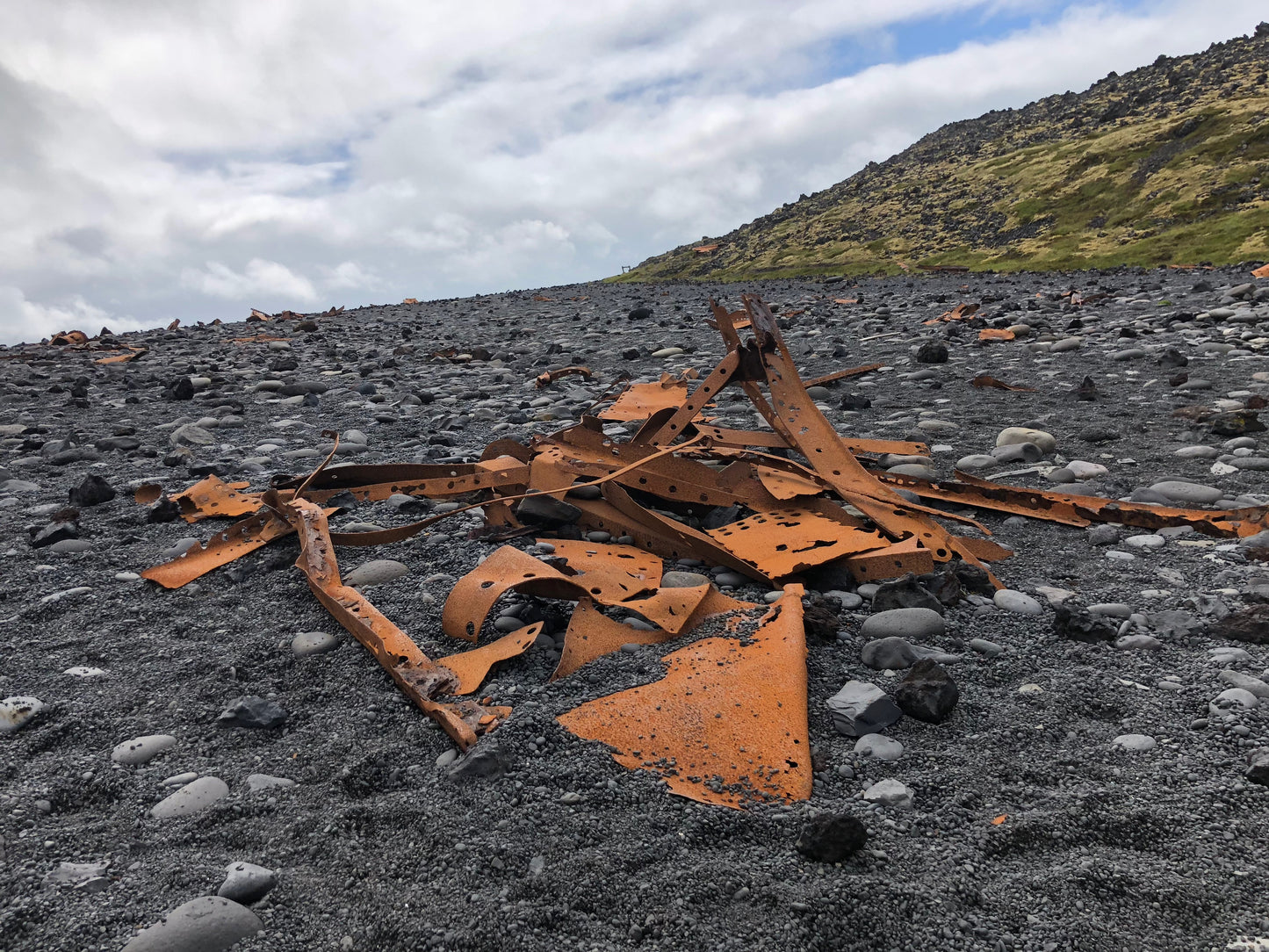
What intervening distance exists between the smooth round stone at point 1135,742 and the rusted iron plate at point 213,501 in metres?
4.25

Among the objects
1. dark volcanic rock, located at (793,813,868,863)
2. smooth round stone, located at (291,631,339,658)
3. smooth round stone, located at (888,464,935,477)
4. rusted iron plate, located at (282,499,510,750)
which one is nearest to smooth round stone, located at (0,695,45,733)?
smooth round stone, located at (291,631,339,658)

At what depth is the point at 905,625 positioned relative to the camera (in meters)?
2.83

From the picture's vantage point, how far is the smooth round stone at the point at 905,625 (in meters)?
2.81

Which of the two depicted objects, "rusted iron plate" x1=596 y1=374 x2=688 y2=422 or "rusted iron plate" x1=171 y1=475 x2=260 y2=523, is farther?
"rusted iron plate" x1=596 y1=374 x2=688 y2=422

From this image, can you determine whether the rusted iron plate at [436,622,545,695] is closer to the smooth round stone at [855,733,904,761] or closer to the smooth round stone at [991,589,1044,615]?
the smooth round stone at [855,733,904,761]

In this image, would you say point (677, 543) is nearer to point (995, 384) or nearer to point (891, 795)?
point (891, 795)

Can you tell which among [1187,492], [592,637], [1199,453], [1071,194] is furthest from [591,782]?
[1071,194]

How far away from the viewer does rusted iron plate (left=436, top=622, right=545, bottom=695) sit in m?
2.49

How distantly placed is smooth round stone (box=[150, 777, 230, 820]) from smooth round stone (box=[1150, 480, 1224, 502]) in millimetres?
4506

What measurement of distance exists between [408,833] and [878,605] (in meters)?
1.90

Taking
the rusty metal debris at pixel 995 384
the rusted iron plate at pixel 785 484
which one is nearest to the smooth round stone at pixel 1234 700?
the rusted iron plate at pixel 785 484

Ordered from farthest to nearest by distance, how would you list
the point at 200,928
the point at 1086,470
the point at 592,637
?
the point at 1086,470 < the point at 592,637 < the point at 200,928

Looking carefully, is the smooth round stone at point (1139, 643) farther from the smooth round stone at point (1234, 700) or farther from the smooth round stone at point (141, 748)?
the smooth round stone at point (141, 748)

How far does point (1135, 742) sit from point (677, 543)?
1.92m
